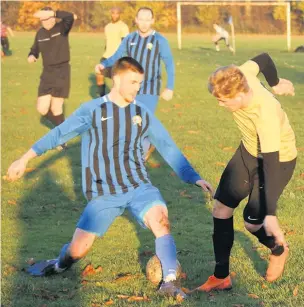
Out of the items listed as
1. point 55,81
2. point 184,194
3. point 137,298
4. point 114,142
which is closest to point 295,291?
point 137,298

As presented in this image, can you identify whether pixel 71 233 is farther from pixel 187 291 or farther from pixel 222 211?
pixel 222 211

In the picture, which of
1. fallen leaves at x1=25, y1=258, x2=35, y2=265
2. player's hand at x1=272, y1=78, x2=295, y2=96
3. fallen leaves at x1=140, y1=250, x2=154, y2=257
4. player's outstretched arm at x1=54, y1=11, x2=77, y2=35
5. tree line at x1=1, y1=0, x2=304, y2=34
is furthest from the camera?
tree line at x1=1, y1=0, x2=304, y2=34

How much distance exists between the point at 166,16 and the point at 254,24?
6693 mm

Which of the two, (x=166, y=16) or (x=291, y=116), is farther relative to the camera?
(x=166, y=16)

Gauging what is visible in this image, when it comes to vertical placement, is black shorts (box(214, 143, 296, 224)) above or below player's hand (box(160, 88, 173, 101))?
above

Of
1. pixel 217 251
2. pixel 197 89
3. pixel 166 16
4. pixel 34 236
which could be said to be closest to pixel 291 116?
pixel 197 89

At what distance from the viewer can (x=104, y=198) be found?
6.29 m

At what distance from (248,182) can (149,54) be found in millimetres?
5684

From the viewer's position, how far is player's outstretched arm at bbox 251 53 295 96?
6.29 metres

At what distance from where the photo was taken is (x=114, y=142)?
6312 mm

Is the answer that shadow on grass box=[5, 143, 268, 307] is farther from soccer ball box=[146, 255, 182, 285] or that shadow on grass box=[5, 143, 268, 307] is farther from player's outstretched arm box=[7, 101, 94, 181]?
player's outstretched arm box=[7, 101, 94, 181]

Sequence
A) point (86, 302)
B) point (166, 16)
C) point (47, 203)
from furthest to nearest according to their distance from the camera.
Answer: point (166, 16)
point (47, 203)
point (86, 302)

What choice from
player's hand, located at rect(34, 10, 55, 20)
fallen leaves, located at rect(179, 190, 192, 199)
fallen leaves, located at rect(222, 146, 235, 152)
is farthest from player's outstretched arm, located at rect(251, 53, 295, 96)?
player's hand, located at rect(34, 10, 55, 20)

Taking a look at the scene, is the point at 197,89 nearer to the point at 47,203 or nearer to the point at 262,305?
the point at 47,203
